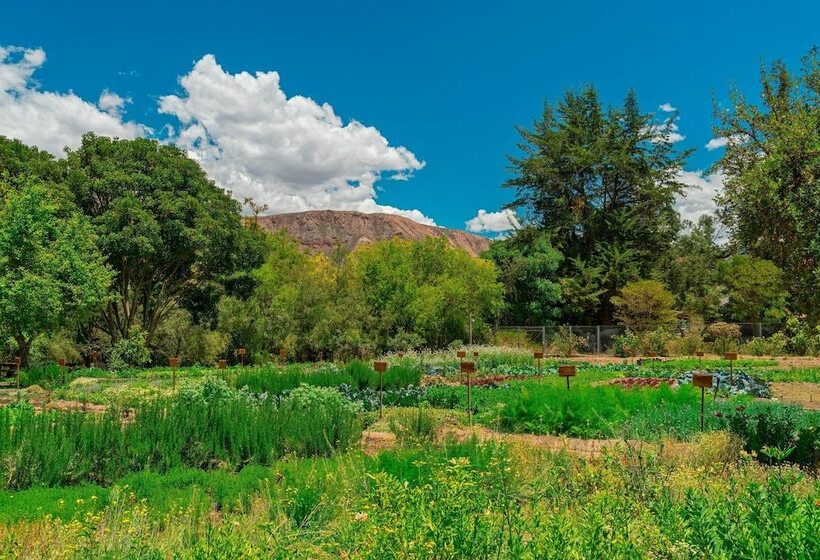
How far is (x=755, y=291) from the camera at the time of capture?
109ft

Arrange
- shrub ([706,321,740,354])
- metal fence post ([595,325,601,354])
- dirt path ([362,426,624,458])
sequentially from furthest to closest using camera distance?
metal fence post ([595,325,601,354])
shrub ([706,321,740,354])
dirt path ([362,426,624,458])

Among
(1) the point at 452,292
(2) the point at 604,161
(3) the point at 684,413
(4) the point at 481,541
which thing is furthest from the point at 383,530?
(2) the point at 604,161

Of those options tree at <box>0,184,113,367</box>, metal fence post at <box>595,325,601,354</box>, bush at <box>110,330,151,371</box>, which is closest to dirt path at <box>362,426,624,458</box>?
tree at <box>0,184,113,367</box>

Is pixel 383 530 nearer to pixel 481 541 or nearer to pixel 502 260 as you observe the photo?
pixel 481 541

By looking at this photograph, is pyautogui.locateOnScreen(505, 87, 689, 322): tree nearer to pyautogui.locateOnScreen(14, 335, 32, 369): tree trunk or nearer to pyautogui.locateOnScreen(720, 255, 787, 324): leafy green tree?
pyautogui.locateOnScreen(720, 255, 787, 324): leafy green tree

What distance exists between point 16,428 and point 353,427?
3699 millimetres

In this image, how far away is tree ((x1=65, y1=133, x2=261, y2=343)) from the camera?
989 inches

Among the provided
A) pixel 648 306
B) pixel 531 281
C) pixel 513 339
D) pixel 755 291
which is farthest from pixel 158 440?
pixel 755 291

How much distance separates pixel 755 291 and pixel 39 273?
32.8m

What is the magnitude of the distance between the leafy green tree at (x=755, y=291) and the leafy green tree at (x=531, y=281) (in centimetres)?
940

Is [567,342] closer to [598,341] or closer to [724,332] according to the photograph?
[598,341]

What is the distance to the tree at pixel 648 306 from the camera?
1300 inches

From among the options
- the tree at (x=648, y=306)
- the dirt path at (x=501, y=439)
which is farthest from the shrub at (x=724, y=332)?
the dirt path at (x=501, y=439)

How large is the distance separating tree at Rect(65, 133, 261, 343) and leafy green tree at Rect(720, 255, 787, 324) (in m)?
25.2
